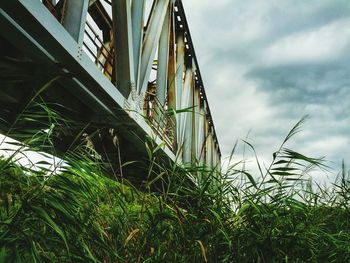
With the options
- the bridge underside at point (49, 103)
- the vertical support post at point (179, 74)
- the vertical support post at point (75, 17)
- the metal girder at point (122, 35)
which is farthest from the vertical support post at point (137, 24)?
the vertical support post at point (179, 74)

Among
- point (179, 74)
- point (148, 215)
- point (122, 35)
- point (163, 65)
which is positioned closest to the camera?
point (148, 215)

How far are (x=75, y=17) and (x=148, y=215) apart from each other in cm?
193

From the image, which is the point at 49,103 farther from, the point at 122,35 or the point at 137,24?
the point at 137,24

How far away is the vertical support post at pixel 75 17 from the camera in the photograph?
163 inches

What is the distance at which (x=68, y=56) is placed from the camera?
4.03 metres

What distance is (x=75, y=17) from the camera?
419cm

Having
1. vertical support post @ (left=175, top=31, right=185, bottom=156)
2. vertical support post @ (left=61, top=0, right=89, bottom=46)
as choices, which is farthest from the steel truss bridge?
vertical support post @ (left=175, top=31, right=185, bottom=156)

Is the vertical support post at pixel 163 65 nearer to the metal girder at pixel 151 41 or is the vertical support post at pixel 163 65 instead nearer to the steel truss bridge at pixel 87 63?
the steel truss bridge at pixel 87 63

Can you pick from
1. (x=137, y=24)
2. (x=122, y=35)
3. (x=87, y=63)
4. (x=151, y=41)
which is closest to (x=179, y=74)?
(x=151, y=41)

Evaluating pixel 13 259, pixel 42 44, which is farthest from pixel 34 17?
pixel 13 259

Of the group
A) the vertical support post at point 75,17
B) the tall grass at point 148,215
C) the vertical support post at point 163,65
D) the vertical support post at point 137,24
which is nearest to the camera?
the tall grass at point 148,215

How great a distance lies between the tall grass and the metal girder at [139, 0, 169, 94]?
267 centimetres

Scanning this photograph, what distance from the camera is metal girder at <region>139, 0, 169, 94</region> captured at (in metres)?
6.48

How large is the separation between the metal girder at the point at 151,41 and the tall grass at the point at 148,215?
8.75ft
